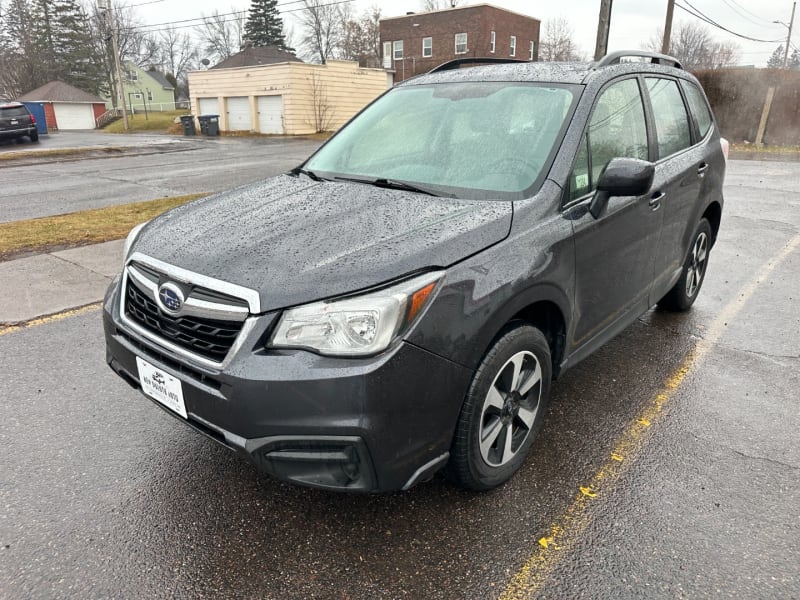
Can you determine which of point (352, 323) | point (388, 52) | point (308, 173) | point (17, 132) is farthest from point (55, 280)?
point (388, 52)

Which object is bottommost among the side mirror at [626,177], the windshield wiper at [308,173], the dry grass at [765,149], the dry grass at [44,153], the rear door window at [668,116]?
the dry grass at [44,153]

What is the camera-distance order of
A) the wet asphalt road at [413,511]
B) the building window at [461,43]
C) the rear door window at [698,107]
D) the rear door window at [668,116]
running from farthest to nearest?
the building window at [461,43]
the rear door window at [698,107]
the rear door window at [668,116]
the wet asphalt road at [413,511]

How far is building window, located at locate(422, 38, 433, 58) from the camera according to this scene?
45188 mm

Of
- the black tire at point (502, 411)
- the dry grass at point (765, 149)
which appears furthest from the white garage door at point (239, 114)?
the black tire at point (502, 411)

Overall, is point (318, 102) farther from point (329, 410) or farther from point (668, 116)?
point (329, 410)

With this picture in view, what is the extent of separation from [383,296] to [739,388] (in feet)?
9.23

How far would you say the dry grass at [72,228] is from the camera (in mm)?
6855

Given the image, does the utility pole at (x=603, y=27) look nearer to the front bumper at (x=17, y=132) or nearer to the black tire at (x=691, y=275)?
the black tire at (x=691, y=275)

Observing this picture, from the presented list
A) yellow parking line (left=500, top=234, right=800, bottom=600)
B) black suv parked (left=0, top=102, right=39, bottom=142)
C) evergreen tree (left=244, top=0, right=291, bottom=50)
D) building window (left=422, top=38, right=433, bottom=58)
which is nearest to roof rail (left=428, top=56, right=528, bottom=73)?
yellow parking line (left=500, top=234, right=800, bottom=600)

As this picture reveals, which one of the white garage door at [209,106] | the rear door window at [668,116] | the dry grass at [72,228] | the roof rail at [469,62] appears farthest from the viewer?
the white garage door at [209,106]

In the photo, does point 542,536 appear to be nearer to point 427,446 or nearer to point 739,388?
point 427,446

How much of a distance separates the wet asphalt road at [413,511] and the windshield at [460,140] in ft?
4.65

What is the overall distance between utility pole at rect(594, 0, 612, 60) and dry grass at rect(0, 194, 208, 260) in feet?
41.2

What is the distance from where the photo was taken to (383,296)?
6.59 ft
